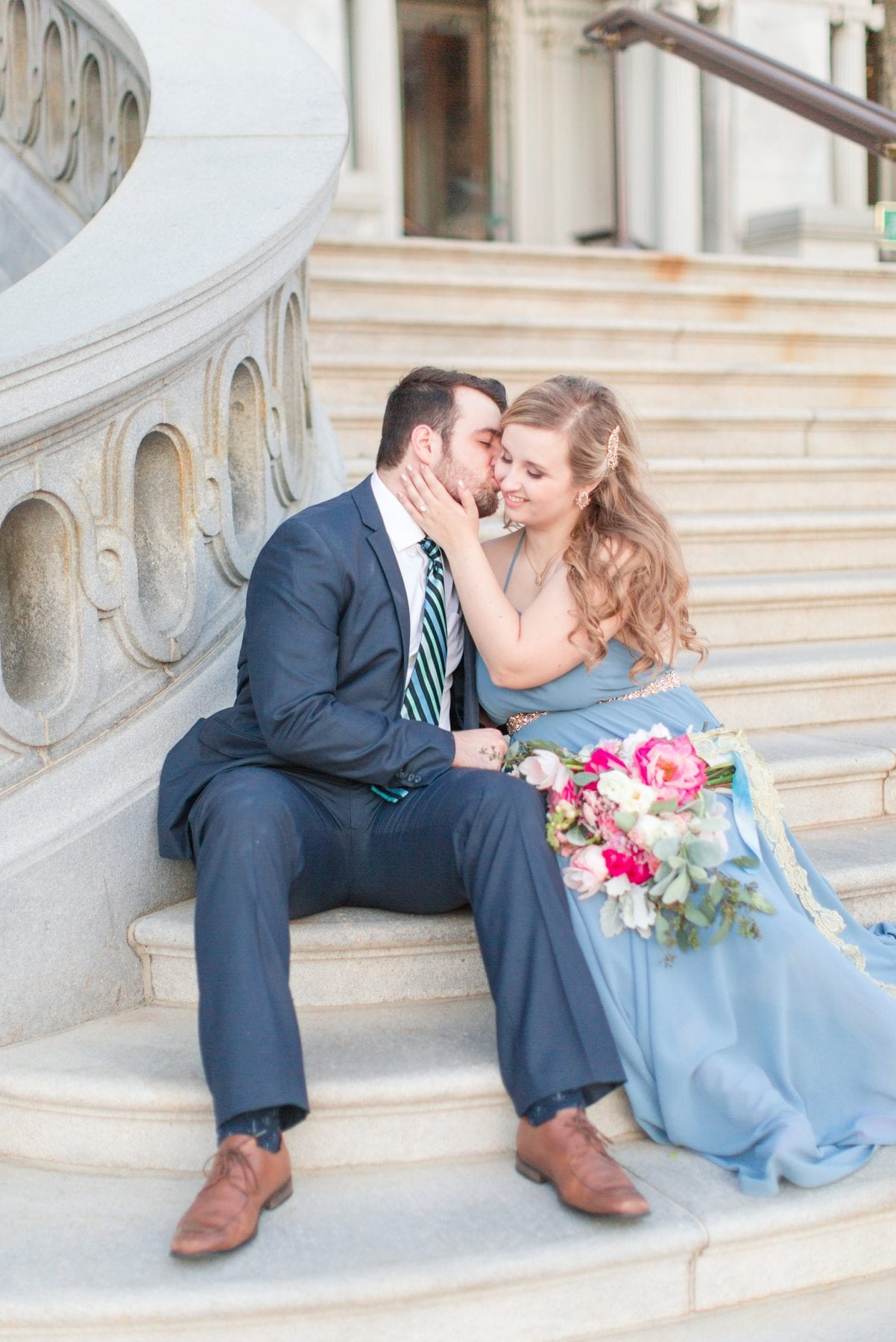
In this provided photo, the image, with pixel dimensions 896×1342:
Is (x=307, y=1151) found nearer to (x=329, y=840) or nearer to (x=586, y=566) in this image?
(x=329, y=840)

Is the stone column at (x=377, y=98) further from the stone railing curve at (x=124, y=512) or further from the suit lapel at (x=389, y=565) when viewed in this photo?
the suit lapel at (x=389, y=565)

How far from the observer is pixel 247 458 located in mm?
3281

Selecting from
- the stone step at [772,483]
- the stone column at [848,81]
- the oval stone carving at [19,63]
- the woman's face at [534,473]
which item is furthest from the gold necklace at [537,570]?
the stone column at [848,81]

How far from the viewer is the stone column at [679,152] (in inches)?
411

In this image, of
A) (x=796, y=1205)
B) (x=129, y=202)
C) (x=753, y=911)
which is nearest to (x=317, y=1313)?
(x=796, y=1205)

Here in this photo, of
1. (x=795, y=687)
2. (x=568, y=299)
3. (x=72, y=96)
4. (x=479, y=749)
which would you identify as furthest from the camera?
(x=568, y=299)

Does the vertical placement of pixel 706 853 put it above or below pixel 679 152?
below

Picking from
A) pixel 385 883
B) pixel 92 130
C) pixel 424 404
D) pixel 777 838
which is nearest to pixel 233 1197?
pixel 385 883

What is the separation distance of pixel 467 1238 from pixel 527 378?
383 centimetres

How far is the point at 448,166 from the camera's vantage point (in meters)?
12.2

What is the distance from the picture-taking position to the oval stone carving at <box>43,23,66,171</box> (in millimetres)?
4945

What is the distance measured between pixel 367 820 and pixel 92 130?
3.21m

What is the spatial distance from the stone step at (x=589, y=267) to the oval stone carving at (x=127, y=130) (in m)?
1.64

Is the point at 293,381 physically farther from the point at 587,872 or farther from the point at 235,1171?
the point at 235,1171
